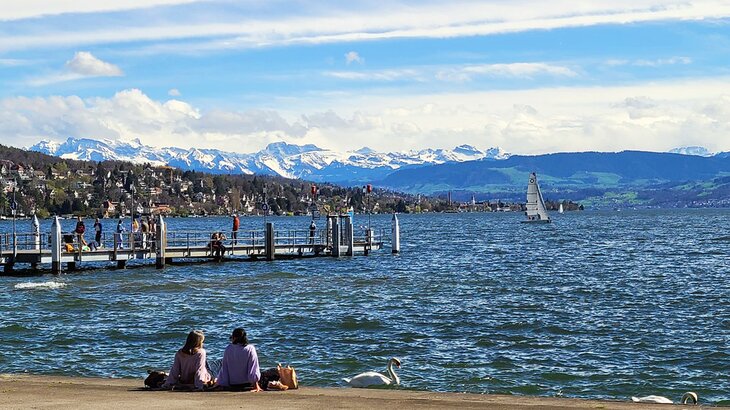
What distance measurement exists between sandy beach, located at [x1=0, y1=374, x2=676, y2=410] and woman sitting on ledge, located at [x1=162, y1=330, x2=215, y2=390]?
1.24 ft

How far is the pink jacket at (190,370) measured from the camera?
19.6m

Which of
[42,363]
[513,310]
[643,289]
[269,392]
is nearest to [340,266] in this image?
[643,289]

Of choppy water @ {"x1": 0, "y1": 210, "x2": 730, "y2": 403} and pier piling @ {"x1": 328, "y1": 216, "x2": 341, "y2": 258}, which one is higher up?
pier piling @ {"x1": 328, "y1": 216, "x2": 341, "y2": 258}

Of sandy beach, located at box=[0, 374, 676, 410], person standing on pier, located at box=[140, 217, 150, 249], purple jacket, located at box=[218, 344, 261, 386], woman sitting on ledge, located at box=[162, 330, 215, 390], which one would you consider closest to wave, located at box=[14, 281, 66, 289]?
person standing on pier, located at box=[140, 217, 150, 249]

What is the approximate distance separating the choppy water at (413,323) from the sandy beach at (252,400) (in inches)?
231

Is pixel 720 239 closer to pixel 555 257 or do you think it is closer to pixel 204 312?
pixel 555 257

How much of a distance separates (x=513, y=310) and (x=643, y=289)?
12.4 meters

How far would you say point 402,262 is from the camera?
7450 cm

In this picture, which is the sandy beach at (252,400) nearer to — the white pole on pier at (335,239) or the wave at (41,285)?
the wave at (41,285)

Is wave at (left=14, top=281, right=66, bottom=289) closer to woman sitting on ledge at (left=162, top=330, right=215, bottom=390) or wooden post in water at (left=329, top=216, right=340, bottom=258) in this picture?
wooden post in water at (left=329, top=216, right=340, bottom=258)

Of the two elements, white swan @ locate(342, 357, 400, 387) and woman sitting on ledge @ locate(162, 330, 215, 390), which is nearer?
woman sitting on ledge @ locate(162, 330, 215, 390)

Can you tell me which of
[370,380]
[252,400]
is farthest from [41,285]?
[252,400]

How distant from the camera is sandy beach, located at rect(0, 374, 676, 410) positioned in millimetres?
17234

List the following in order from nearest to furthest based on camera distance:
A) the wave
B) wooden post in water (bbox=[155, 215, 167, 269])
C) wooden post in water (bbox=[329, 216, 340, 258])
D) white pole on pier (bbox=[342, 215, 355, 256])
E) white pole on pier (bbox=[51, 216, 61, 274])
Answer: the wave, white pole on pier (bbox=[51, 216, 61, 274]), wooden post in water (bbox=[155, 215, 167, 269]), wooden post in water (bbox=[329, 216, 340, 258]), white pole on pier (bbox=[342, 215, 355, 256])
